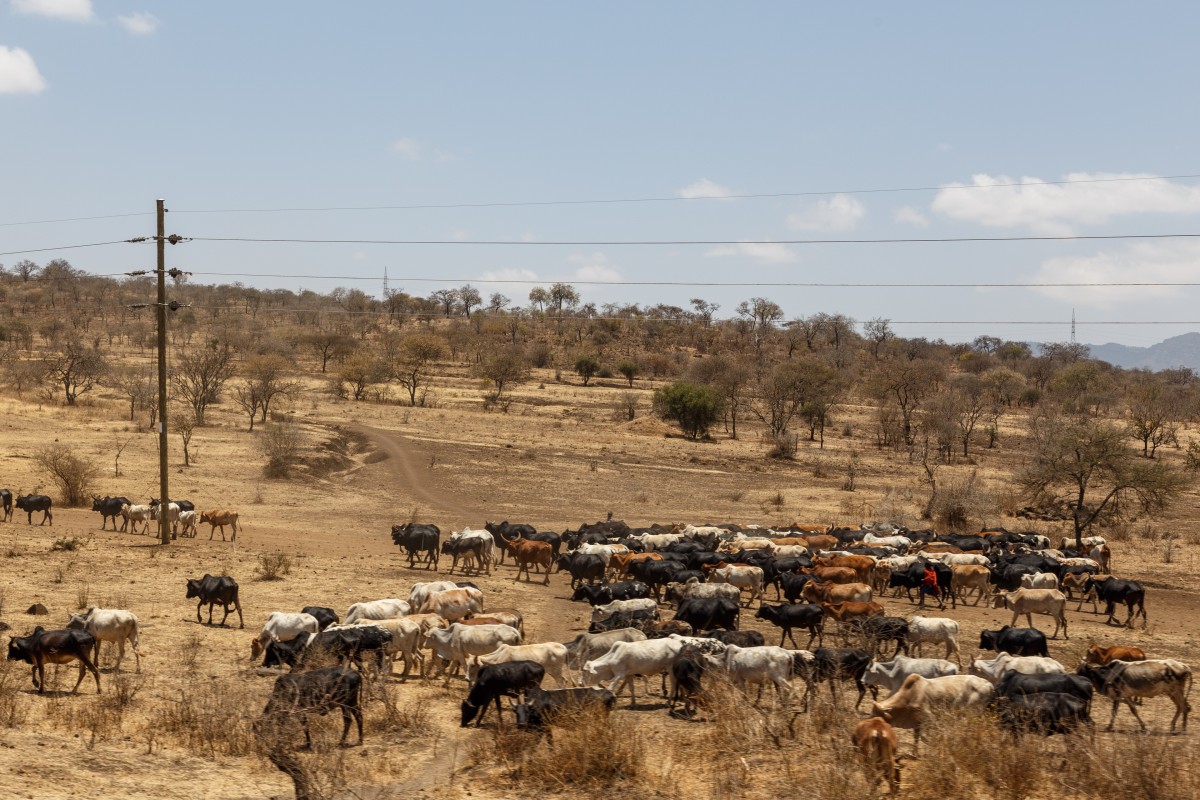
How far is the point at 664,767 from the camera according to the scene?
451 inches

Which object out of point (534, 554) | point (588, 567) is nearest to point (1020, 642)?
point (588, 567)

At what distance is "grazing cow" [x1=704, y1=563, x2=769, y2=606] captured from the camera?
890 inches

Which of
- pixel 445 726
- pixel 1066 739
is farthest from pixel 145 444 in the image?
pixel 1066 739

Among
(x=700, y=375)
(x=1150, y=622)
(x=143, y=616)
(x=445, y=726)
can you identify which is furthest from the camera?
(x=700, y=375)

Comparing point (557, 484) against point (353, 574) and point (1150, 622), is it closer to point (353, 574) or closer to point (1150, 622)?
point (353, 574)

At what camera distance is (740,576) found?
74.2 ft

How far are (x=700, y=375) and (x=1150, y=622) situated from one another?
54632 millimetres

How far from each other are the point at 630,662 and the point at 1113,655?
7121 mm

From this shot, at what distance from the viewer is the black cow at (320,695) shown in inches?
452

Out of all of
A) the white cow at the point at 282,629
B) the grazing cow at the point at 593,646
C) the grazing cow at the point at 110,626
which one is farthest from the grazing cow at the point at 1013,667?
the grazing cow at the point at 110,626

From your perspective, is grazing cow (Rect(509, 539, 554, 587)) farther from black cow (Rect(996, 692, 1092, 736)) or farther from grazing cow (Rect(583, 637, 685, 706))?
black cow (Rect(996, 692, 1092, 736))

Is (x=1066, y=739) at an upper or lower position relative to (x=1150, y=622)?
upper

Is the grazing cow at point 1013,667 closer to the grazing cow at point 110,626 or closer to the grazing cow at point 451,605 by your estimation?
the grazing cow at point 451,605

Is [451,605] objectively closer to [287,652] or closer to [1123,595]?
[287,652]
